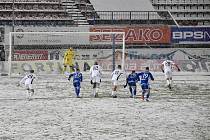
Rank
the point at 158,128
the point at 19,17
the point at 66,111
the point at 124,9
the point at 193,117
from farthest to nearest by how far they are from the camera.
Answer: the point at 124,9, the point at 19,17, the point at 66,111, the point at 193,117, the point at 158,128

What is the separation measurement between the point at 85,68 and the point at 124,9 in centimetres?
1945

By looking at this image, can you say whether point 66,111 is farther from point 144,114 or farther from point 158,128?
point 158,128

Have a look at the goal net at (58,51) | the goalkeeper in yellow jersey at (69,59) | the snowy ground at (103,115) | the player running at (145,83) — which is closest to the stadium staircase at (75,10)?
the goal net at (58,51)

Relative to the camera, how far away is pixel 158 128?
10.6m

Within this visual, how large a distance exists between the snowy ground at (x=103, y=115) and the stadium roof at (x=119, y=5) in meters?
26.4

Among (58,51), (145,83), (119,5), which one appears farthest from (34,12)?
(145,83)

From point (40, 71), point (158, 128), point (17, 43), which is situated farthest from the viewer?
point (17, 43)

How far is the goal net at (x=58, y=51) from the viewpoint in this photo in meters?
26.7

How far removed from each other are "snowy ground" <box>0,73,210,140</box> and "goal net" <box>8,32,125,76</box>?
657 cm

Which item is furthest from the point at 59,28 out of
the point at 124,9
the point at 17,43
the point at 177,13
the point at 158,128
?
the point at 158,128

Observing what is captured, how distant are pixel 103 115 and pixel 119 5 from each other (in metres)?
34.8

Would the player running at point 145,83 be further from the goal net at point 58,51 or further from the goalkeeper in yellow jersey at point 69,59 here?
the goalkeeper in yellow jersey at point 69,59

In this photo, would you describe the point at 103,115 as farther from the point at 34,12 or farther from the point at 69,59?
the point at 34,12

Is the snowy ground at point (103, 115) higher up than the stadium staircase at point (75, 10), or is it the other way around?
the stadium staircase at point (75, 10)
